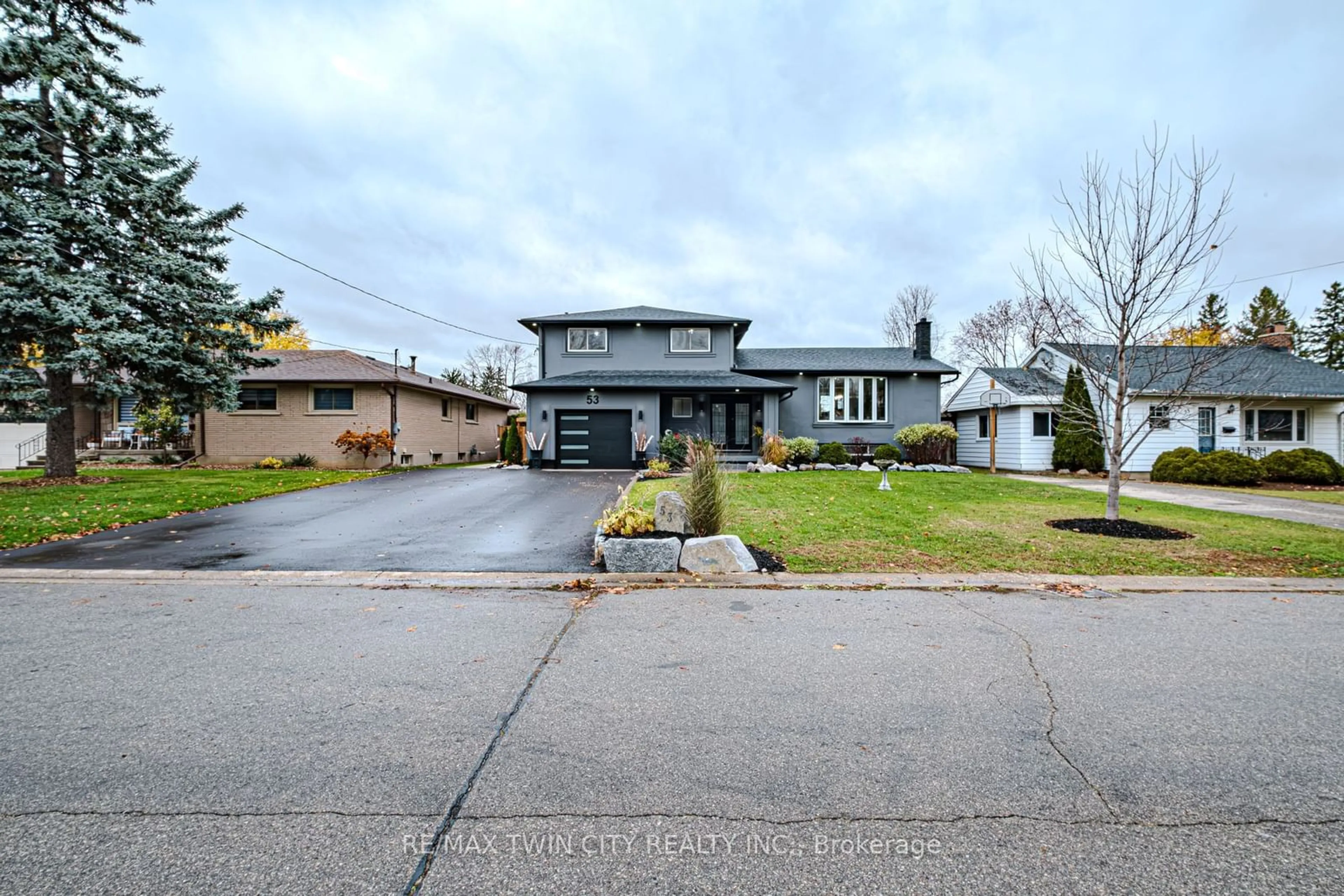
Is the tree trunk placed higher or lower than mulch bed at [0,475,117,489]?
higher

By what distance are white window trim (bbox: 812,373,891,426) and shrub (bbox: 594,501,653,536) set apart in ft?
56.7

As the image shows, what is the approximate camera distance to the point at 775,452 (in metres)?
19.1

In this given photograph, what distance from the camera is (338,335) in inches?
1469

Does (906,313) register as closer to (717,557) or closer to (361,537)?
(717,557)

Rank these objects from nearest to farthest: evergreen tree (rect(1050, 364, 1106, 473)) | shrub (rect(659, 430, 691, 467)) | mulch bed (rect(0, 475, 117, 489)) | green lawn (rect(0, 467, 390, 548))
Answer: green lawn (rect(0, 467, 390, 548)), mulch bed (rect(0, 475, 117, 489)), evergreen tree (rect(1050, 364, 1106, 473)), shrub (rect(659, 430, 691, 467))

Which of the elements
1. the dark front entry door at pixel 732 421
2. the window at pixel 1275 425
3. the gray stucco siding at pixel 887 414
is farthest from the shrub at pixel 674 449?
the window at pixel 1275 425

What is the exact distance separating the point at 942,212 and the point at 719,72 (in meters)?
11.8

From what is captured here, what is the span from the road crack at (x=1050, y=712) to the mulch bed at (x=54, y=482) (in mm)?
17861

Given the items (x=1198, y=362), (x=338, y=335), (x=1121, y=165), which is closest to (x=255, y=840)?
(x=1198, y=362)

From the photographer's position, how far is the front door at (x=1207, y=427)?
65.2ft

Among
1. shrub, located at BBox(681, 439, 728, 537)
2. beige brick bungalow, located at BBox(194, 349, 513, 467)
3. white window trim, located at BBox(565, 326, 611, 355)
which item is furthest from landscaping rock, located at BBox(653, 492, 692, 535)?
beige brick bungalow, located at BBox(194, 349, 513, 467)

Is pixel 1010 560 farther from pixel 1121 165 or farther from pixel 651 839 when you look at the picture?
pixel 1121 165

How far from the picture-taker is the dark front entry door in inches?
903

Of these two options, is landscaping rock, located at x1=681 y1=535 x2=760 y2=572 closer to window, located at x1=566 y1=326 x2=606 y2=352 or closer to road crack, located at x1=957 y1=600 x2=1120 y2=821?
road crack, located at x1=957 y1=600 x2=1120 y2=821
